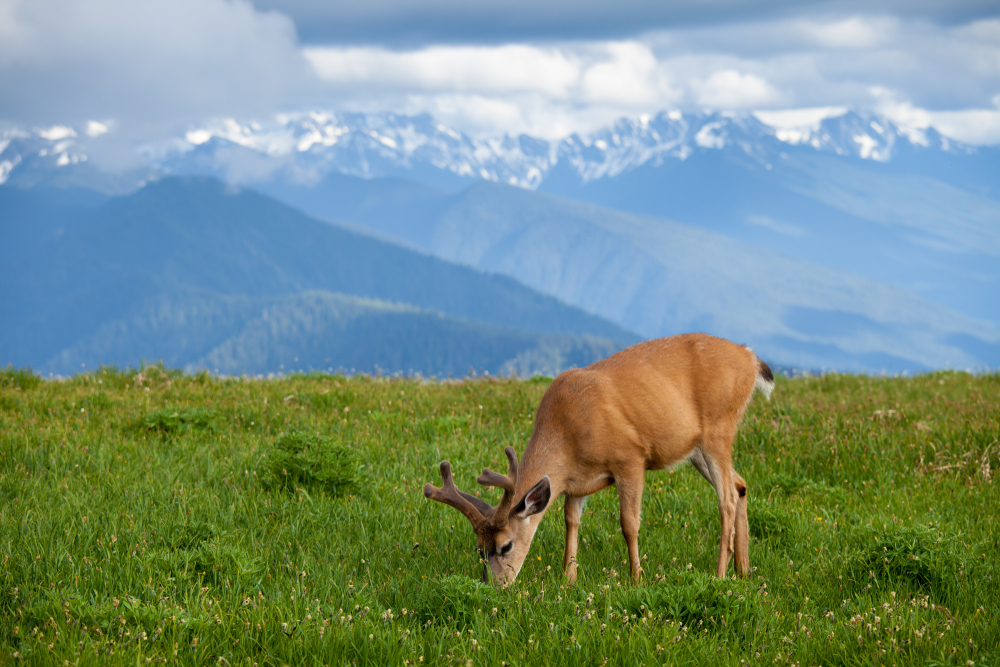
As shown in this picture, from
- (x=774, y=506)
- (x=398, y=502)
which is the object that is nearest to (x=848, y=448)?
(x=774, y=506)

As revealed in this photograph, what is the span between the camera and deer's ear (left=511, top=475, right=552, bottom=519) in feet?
18.6

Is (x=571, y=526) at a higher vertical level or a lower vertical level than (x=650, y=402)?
lower

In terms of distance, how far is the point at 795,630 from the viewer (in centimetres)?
508

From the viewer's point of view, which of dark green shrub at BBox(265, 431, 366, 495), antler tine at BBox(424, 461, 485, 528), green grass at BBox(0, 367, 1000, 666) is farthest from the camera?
dark green shrub at BBox(265, 431, 366, 495)

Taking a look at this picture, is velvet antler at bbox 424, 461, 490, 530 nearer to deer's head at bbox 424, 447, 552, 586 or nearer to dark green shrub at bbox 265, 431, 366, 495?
deer's head at bbox 424, 447, 552, 586

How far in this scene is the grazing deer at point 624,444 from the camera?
6.04 meters

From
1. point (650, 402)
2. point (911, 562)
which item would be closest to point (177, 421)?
point (650, 402)

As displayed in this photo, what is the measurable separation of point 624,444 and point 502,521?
4.12ft

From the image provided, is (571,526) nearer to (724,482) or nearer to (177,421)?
(724,482)

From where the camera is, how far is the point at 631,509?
A: 6328 mm

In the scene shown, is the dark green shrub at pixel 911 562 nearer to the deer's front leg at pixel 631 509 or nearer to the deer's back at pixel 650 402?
the deer's back at pixel 650 402

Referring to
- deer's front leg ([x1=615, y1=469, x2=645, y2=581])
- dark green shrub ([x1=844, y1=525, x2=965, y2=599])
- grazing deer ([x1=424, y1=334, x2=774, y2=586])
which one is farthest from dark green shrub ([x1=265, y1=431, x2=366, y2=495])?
dark green shrub ([x1=844, y1=525, x2=965, y2=599])

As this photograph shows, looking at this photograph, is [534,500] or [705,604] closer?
[705,604]

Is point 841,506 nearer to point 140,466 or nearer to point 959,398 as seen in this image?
point 959,398
